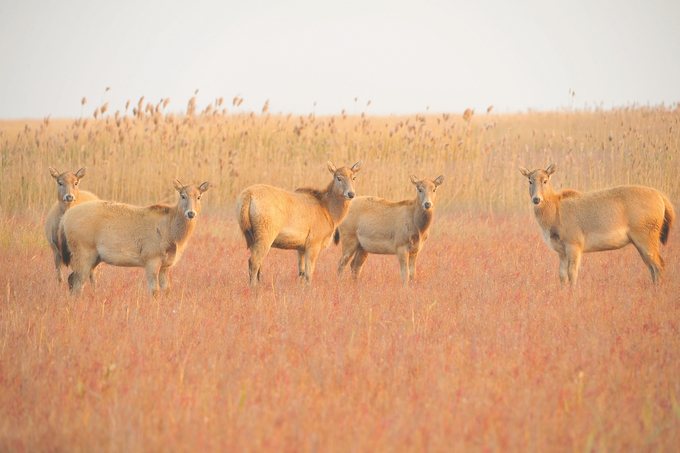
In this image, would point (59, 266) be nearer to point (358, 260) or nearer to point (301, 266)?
point (301, 266)

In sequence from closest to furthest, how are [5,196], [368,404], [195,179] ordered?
1. [368,404]
2. [5,196]
3. [195,179]

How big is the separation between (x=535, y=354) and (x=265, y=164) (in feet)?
42.8

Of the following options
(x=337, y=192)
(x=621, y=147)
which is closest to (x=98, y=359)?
(x=337, y=192)

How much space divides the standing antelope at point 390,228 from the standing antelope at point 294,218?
17.9 inches

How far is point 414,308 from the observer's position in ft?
27.1

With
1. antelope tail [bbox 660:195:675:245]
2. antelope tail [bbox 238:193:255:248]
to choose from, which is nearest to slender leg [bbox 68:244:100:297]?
antelope tail [bbox 238:193:255:248]

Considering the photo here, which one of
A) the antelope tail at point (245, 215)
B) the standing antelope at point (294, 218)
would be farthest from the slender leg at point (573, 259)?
the antelope tail at point (245, 215)

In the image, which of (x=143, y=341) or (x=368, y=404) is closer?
(x=368, y=404)

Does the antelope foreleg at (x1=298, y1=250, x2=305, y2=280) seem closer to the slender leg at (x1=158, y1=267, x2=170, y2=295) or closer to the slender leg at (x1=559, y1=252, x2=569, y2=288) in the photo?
the slender leg at (x1=158, y1=267, x2=170, y2=295)

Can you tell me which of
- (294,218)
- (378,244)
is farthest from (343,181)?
(378,244)

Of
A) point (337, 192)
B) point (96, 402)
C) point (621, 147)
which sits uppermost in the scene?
point (621, 147)

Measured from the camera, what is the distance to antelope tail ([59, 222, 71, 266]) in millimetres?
8633

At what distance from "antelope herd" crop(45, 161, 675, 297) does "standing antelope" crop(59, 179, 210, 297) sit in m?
Answer: 0.01

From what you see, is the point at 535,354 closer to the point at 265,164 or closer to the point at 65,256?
the point at 65,256
